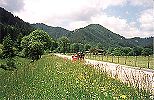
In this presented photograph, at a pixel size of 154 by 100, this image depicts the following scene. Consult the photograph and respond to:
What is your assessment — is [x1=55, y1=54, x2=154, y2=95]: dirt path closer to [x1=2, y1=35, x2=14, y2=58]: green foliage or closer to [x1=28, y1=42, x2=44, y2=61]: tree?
[x1=2, y1=35, x2=14, y2=58]: green foliage

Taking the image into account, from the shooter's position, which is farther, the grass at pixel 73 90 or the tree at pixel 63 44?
the tree at pixel 63 44

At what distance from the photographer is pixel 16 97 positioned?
10.1 m

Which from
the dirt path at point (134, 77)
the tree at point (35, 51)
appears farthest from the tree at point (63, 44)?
the dirt path at point (134, 77)

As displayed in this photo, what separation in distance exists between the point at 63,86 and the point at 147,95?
3.56 m

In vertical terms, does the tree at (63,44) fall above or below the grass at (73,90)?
above

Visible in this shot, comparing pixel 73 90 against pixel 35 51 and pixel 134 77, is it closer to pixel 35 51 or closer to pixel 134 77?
pixel 134 77

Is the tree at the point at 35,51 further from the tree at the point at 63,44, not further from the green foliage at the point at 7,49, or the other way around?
the tree at the point at 63,44

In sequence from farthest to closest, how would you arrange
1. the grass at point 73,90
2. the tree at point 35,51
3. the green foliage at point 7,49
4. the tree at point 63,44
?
the tree at point 63,44
the tree at point 35,51
the green foliage at point 7,49
the grass at point 73,90

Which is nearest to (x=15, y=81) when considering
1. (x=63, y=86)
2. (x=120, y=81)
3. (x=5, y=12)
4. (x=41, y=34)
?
(x=63, y=86)

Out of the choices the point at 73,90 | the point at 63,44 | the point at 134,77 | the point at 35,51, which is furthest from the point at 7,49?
the point at 63,44

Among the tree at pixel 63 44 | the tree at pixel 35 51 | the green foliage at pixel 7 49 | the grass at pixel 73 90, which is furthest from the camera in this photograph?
the tree at pixel 63 44

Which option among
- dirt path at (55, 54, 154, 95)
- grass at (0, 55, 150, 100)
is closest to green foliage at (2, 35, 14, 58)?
dirt path at (55, 54, 154, 95)

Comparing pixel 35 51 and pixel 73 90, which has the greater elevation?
pixel 35 51

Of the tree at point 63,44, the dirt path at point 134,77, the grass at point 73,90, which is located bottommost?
the grass at point 73,90
